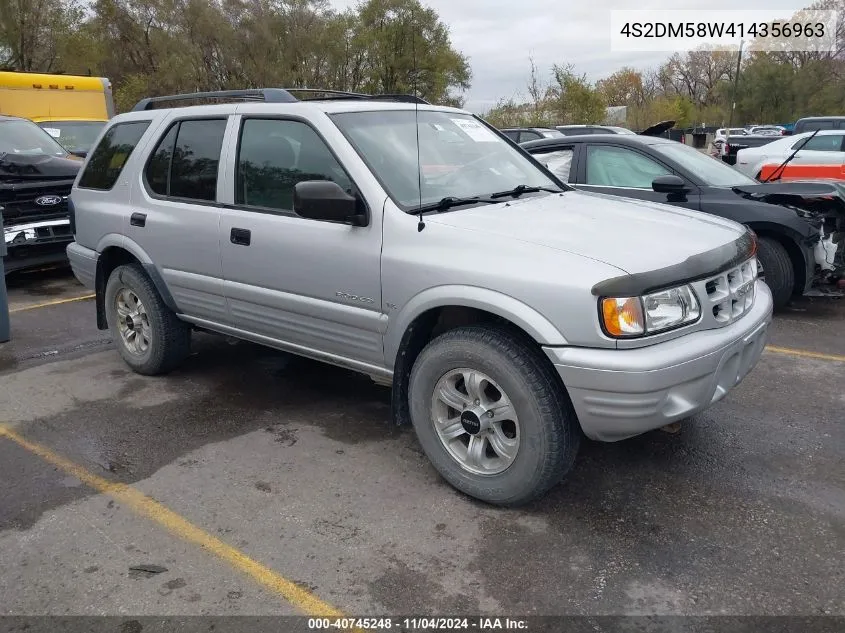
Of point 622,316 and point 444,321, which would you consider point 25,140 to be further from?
point 622,316

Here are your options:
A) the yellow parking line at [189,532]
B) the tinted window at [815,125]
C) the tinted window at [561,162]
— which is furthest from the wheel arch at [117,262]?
the tinted window at [815,125]

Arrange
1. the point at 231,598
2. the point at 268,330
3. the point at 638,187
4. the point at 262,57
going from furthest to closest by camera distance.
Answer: the point at 262,57 < the point at 638,187 < the point at 268,330 < the point at 231,598

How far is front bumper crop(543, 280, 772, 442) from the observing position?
2.81 m

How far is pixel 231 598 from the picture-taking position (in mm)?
2689

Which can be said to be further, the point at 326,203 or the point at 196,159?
the point at 196,159

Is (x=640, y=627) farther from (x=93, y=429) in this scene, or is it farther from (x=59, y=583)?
(x=93, y=429)

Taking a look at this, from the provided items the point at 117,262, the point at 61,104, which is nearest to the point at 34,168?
the point at 117,262

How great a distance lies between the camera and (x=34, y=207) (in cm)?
827

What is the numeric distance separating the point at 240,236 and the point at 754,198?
461 cm

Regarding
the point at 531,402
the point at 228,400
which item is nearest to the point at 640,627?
the point at 531,402

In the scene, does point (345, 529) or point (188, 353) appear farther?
point (188, 353)

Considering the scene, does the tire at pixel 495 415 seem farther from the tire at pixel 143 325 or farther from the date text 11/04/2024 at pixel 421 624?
the tire at pixel 143 325

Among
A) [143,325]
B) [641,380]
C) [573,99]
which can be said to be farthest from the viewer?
[573,99]

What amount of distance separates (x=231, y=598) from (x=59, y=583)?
0.70 m
